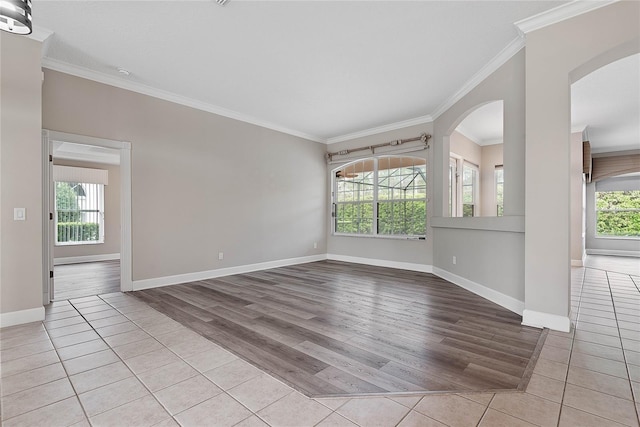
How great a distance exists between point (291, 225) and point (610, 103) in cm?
601

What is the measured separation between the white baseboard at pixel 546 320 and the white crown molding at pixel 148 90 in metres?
5.06

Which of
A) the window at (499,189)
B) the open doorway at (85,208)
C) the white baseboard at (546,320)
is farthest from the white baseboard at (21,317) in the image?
the window at (499,189)

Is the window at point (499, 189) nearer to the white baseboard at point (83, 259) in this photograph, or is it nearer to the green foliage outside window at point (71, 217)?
the white baseboard at point (83, 259)

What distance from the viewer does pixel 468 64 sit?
357cm

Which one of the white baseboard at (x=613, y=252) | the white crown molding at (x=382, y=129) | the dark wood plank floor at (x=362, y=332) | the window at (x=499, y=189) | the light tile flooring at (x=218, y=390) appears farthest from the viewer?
the white baseboard at (x=613, y=252)

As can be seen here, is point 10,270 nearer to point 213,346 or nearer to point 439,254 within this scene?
point 213,346

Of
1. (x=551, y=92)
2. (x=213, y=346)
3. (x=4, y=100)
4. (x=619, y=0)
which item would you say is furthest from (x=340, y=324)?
(x=4, y=100)

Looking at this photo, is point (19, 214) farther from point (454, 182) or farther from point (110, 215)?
point (454, 182)

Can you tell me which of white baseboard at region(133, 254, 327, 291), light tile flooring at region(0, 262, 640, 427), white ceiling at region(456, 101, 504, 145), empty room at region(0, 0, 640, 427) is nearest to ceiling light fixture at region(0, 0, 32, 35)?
Answer: empty room at region(0, 0, 640, 427)

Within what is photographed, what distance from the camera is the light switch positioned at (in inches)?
114

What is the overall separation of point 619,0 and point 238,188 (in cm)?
513

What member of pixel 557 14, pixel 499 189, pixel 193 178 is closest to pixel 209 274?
pixel 193 178

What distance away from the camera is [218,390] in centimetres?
179

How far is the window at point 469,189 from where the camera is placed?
7031 mm
